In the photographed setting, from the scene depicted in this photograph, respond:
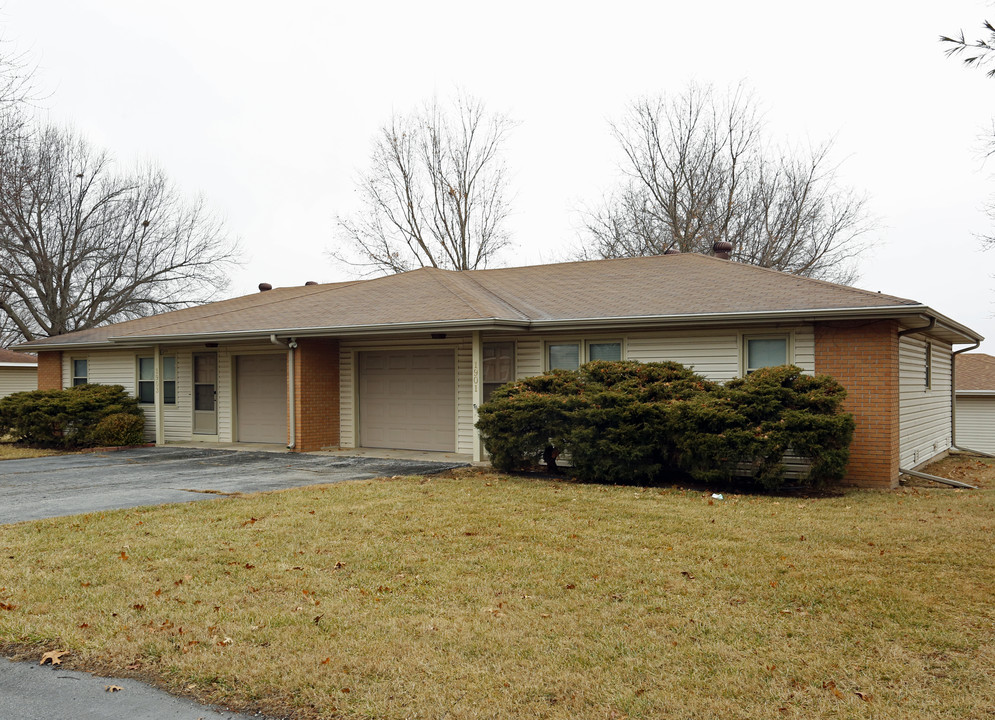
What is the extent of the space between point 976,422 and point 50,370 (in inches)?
1138

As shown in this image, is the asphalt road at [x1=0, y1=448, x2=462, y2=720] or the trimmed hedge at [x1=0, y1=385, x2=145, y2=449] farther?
the trimmed hedge at [x1=0, y1=385, x2=145, y2=449]

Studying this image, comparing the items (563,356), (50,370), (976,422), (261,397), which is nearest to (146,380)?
(261,397)

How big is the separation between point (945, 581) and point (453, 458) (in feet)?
31.3

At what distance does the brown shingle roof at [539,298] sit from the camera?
42.4 ft

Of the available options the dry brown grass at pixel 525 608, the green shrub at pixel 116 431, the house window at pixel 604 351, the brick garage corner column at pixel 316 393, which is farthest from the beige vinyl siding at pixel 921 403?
the green shrub at pixel 116 431

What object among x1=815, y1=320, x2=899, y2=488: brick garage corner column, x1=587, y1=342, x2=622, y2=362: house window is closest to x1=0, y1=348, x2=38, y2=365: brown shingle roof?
x1=587, y1=342, x2=622, y2=362: house window

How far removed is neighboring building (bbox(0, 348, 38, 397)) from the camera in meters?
32.2

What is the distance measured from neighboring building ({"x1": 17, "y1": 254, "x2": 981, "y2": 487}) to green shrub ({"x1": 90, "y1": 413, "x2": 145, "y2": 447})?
2.21ft

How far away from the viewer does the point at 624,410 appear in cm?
1166

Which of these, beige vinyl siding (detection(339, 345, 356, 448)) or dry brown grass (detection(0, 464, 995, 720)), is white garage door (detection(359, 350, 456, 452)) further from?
dry brown grass (detection(0, 464, 995, 720))

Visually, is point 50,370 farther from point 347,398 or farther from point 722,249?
point 722,249

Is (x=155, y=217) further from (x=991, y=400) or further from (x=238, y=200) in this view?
(x=991, y=400)

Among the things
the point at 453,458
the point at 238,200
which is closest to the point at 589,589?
the point at 453,458

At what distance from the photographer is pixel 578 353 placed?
1415cm
